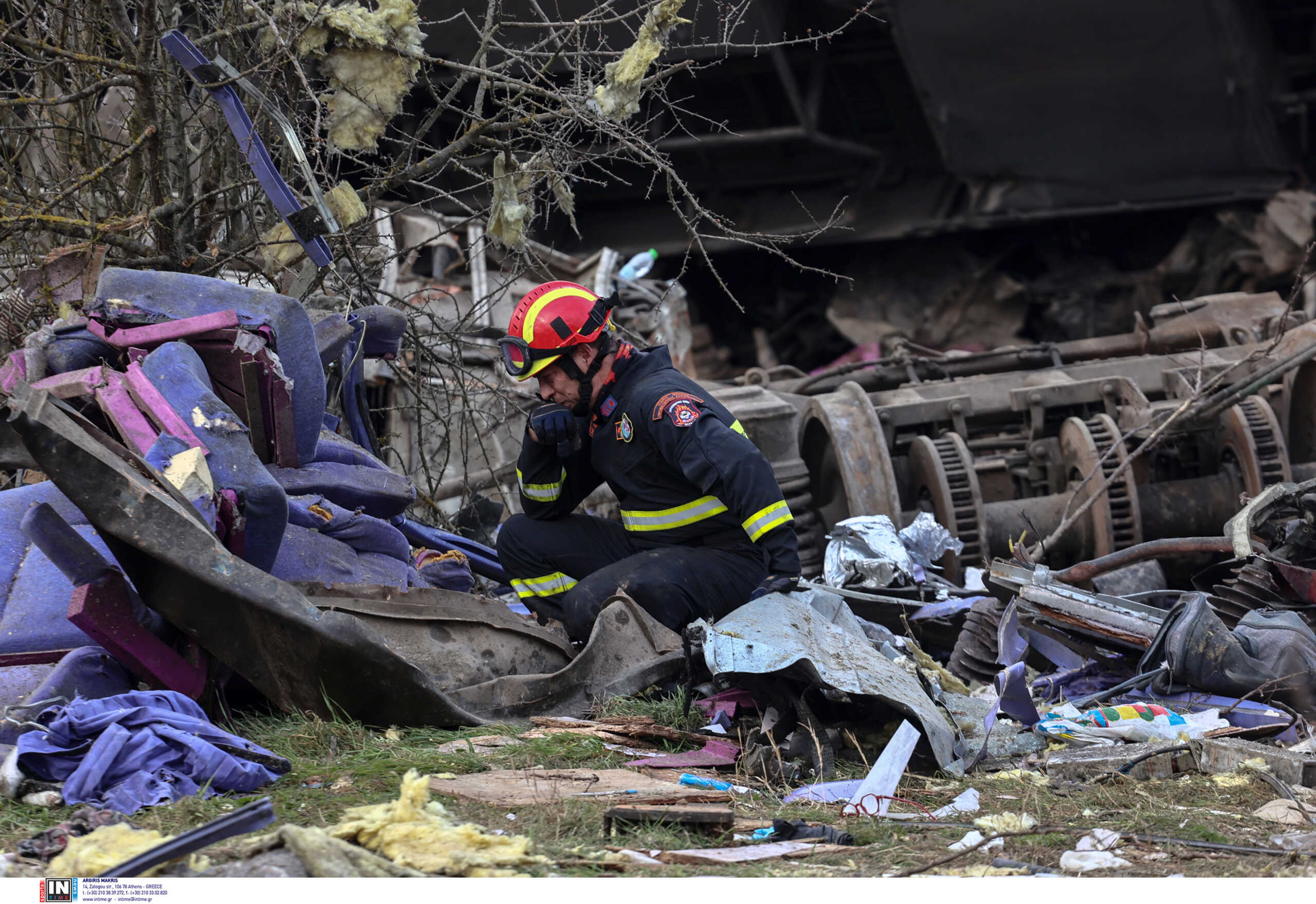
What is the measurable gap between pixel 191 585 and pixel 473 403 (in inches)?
133

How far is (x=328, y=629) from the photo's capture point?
9.30 feet

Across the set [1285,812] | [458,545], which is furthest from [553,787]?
[458,545]

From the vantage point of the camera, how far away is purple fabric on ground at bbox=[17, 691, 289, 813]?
2.45 meters

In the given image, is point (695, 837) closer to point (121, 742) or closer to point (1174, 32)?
point (121, 742)

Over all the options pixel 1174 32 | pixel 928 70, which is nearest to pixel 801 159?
pixel 928 70

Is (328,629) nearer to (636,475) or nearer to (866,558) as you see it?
(636,475)

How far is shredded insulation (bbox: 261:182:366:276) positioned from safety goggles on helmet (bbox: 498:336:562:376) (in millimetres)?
790

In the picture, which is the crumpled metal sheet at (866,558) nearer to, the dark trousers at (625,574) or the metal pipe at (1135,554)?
the metal pipe at (1135,554)

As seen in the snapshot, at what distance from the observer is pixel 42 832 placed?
7.50 ft

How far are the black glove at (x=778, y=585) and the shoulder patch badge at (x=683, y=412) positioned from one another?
54 cm

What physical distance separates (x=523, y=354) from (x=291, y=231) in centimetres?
102

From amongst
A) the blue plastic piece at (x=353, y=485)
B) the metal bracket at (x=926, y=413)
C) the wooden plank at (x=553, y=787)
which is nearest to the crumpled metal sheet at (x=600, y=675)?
the wooden plank at (x=553, y=787)

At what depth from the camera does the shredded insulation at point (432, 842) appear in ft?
6.70
